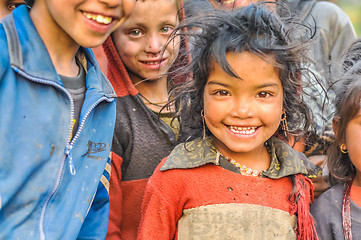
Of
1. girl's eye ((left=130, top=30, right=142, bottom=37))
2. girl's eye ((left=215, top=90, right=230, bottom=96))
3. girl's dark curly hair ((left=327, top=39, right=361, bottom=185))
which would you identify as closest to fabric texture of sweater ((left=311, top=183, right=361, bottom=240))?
girl's dark curly hair ((left=327, top=39, right=361, bottom=185))

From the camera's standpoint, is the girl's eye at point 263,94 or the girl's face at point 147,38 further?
the girl's face at point 147,38

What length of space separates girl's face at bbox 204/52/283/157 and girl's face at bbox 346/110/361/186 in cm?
48

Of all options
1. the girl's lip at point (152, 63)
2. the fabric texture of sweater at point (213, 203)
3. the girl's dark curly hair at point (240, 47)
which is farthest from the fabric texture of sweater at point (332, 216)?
the girl's lip at point (152, 63)

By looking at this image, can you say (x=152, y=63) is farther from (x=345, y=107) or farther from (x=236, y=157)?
(x=345, y=107)

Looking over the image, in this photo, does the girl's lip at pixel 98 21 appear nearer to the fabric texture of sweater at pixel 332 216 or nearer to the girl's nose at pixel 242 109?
the girl's nose at pixel 242 109

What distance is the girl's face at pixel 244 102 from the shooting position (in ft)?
6.14

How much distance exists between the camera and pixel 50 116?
1592mm

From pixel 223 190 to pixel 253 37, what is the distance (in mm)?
681

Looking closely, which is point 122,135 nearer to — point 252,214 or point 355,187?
point 252,214

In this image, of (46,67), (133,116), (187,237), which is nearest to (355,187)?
(187,237)

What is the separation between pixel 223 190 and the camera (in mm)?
1898

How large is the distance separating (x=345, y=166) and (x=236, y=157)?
28.9 inches

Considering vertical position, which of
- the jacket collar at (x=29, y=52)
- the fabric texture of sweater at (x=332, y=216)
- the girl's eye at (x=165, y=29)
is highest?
the jacket collar at (x=29, y=52)

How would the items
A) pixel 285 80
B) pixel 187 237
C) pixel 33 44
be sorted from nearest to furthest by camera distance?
1. pixel 33 44
2. pixel 187 237
3. pixel 285 80
